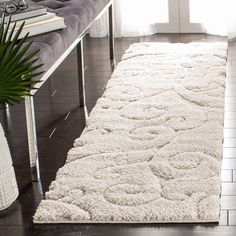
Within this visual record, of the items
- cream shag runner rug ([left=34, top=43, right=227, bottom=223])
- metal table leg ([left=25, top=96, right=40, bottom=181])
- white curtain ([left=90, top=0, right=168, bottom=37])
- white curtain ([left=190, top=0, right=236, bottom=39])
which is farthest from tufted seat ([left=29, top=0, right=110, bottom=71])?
white curtain ([left=190, top=0, right=236, bottom=39])

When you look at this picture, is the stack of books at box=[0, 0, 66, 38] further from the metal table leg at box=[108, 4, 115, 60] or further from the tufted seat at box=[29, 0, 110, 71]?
the metal table leg at box=[108, 4, 115, 60]

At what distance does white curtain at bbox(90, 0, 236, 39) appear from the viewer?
15.8ft

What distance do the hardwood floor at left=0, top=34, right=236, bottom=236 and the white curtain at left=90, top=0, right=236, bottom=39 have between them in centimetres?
7

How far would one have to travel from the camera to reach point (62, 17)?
3469 mm

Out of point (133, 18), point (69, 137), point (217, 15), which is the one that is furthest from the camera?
point (133, 18)

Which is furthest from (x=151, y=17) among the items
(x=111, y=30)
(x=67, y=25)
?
(x=67, y=25)

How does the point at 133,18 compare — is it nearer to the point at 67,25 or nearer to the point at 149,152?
the point at 67,25

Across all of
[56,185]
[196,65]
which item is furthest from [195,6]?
[56,185]

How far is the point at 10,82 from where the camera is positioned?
8.35 ft

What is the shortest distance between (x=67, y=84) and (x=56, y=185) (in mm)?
1371

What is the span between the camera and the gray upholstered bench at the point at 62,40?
2.84 m

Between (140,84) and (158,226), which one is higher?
(140,84)

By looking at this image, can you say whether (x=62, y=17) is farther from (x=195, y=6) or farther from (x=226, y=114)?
(x=195, y=6)

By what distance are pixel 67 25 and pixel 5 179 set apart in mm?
998
